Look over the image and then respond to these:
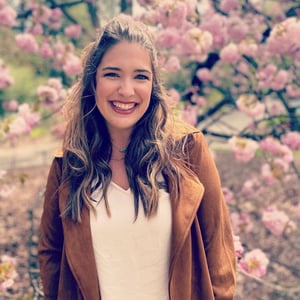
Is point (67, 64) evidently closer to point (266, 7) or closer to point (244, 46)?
point (244, 46)

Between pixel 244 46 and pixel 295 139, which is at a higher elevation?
pixel 244 46

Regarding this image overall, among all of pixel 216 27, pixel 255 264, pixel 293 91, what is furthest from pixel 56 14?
pixel 255 264

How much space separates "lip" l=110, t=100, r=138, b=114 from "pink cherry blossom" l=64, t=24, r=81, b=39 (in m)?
2.95

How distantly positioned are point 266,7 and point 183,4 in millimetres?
1256

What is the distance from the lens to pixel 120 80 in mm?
1457

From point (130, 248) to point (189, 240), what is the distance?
0.20m

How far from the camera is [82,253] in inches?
59.8

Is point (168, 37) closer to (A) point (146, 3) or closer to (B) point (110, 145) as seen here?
(A) point (146, 3)

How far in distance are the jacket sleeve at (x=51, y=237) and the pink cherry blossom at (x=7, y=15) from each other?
103 inches

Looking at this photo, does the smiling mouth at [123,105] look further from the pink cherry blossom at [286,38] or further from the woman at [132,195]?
the pink cherry blossom at [286,38]

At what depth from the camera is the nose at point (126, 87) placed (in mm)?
1423

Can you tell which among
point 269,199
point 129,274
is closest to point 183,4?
point 129,274

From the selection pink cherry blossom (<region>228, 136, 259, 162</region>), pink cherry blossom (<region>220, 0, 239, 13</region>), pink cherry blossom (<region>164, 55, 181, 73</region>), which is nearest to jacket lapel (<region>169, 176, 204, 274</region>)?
pink cherry blossom (<region>228, 136, 259, 162</region>)

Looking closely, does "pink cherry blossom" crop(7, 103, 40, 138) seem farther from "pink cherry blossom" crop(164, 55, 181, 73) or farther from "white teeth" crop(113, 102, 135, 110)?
"white teeth" crop(113, 102, 135, 110)
